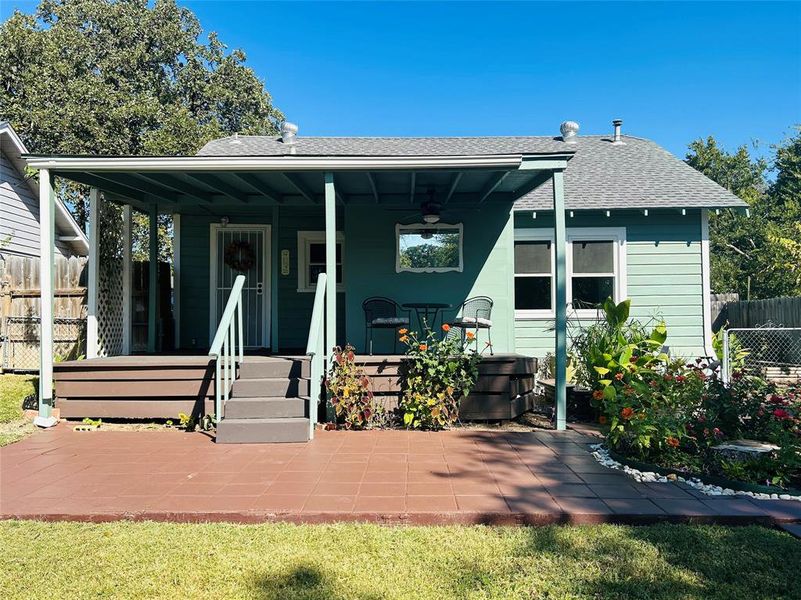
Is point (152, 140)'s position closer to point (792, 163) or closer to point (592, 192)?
point (592, 192)

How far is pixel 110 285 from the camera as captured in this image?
22.0 ft

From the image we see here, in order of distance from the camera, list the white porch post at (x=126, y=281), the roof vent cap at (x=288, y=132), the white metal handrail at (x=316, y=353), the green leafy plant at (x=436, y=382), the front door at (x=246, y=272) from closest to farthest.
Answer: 1. the white metal handrail at (x=316, y=353)
2. the green leafy plant at (x=436, y=382)
3. the white porch post at (x=126, y=281)
4. the front door at (x=246, y=272)
5. the roof vent cap at (x=288, y=132)

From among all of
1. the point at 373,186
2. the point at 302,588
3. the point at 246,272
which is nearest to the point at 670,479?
the point at 302,588

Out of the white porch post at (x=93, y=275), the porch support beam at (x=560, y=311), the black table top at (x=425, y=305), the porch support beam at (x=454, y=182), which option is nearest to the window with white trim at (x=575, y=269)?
the black table top at (x=425, y=305)

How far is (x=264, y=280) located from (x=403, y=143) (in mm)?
3926

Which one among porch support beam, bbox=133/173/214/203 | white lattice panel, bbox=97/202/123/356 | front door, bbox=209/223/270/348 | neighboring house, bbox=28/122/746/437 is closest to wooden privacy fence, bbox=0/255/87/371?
white lattice panel, bbox=97/202/123/356

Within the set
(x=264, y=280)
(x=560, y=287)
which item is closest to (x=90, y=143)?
(x=264, y=280)

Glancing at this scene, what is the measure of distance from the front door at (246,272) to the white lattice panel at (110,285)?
4.96ft

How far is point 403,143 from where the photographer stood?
9.86 metres

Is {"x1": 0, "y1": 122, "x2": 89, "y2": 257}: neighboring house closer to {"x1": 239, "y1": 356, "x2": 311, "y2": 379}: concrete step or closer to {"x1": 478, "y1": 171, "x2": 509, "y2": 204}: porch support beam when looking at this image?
{"x1": 239, "y1": 356, "x2": 311, "y2": 379}: concrete step

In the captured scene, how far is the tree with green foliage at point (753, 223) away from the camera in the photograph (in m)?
15.4

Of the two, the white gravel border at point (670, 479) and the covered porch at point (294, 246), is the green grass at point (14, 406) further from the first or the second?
the white gravel border at point (670, 479)

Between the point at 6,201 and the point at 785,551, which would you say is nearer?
the point at 785,551

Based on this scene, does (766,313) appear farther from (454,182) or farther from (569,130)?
(454,182)
